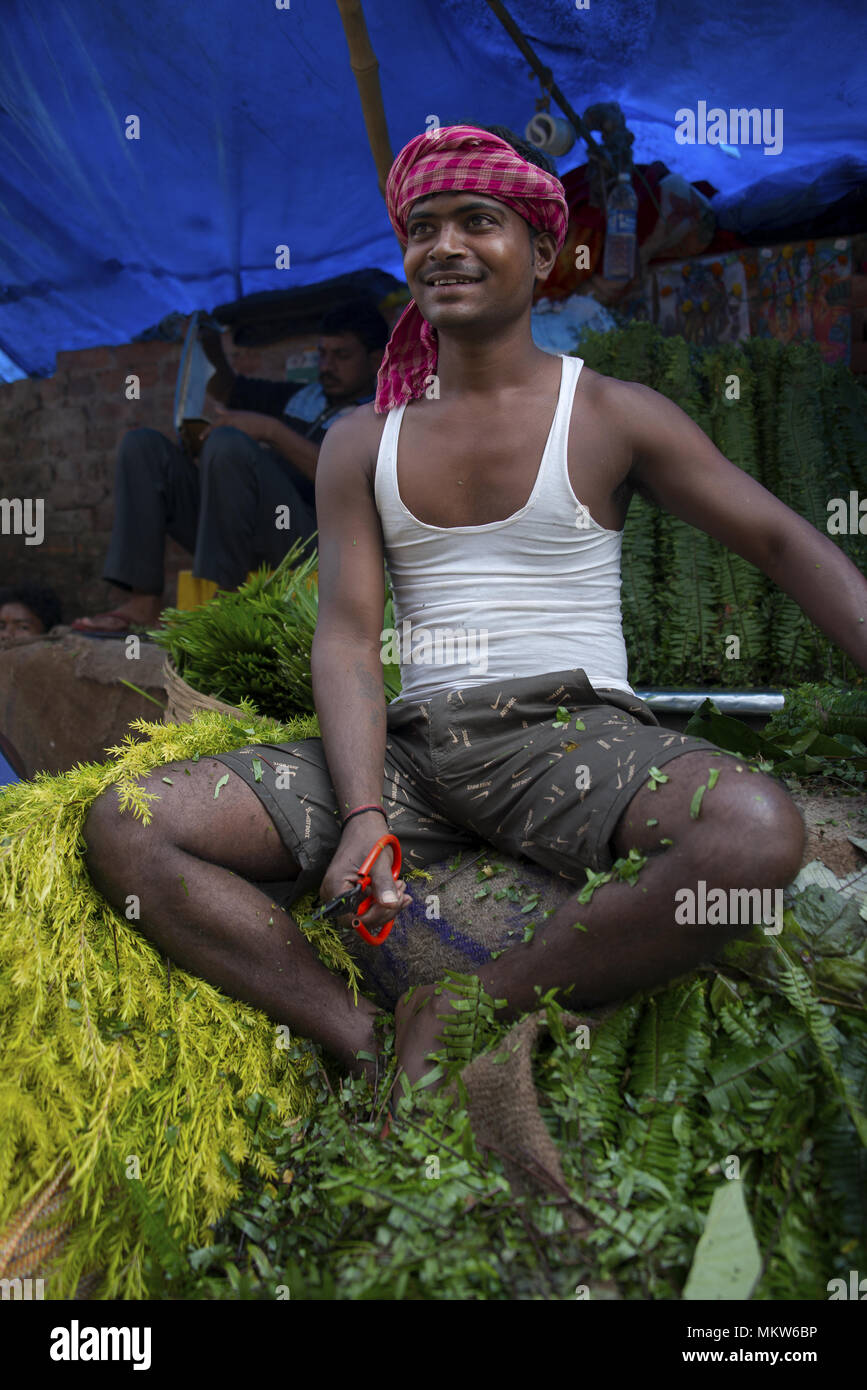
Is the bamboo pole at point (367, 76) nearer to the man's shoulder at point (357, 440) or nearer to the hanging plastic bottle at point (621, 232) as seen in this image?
the hanging plastic bottle at point (621, 232)

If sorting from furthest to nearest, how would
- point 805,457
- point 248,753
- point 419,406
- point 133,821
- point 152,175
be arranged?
point 152,175 < point 805,457 < point 419,406 < point 248,753 < point 133,821

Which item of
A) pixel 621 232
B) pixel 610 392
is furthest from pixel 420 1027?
pixel 621 232

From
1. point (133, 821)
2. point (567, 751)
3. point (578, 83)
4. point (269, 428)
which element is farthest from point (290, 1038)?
point (269, 428)

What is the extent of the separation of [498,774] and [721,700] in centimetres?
135

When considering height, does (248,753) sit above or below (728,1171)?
above

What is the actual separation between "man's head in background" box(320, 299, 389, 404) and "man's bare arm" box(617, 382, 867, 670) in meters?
3.29

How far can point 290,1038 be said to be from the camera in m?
1.62

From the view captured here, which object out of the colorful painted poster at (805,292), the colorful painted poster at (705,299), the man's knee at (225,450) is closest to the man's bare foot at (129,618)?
the man's knee at (225,450)

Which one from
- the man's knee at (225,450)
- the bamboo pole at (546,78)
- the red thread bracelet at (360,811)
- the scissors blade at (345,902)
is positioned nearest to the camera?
the scissors blade at (345,902)

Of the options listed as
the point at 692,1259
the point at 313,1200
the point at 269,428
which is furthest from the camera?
the point at 269,428

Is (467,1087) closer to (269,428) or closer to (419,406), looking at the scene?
(419,406)

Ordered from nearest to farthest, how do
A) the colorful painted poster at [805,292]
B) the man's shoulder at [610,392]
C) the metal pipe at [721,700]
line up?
the man's shoulder at [610,392] → the metal pipe at [721,700] → the colorful painted poster at [805,292]

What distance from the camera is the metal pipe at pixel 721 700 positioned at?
279 centimetres

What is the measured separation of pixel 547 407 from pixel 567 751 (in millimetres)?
659
